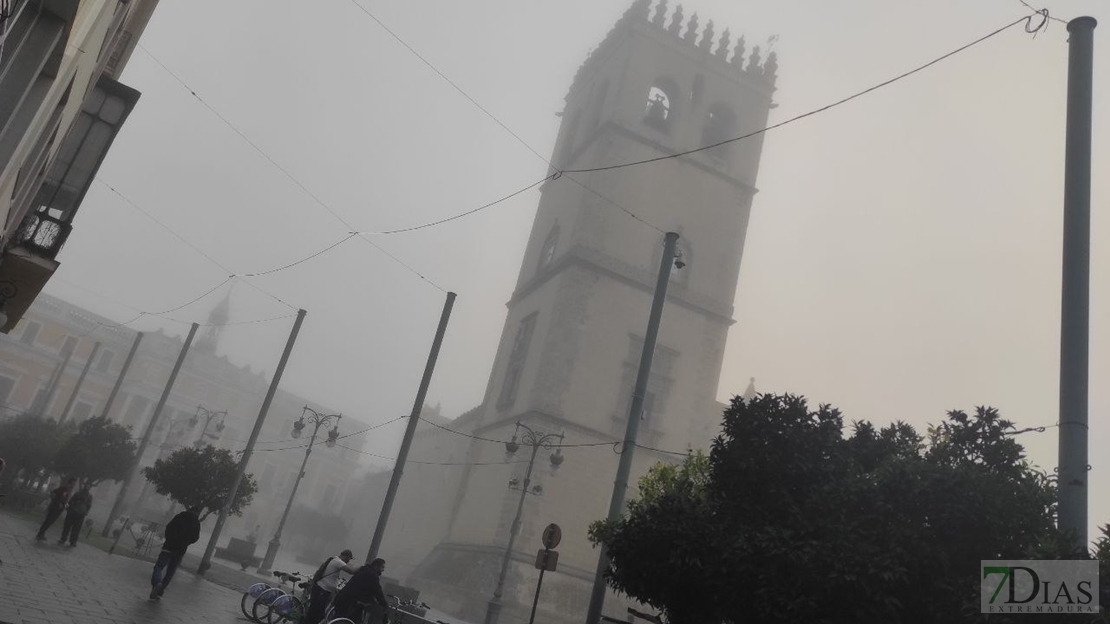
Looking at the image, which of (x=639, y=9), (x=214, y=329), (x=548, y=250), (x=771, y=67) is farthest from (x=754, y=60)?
(x=214, y=329)

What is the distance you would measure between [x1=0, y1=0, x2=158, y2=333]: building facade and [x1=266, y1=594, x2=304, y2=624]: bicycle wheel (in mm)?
6069

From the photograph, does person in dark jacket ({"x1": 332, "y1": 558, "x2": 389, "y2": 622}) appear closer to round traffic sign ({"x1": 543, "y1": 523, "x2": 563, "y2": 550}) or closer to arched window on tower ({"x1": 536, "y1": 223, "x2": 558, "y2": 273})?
round traffic sign ({"x1": 543, "y1": 523, "x2": 563, "y2": 550})

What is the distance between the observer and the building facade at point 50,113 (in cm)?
582

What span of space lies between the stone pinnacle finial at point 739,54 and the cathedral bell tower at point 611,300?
0.23 feet

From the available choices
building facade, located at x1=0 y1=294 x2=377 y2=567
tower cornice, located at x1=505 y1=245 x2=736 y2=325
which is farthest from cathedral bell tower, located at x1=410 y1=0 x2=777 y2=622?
building facade, located at x1=0 y1=294 x2=377 y2=567

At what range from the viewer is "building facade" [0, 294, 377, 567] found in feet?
184

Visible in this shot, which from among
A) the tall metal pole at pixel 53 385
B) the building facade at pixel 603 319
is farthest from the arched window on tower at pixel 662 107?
the tall metal pole at pixel 53 385

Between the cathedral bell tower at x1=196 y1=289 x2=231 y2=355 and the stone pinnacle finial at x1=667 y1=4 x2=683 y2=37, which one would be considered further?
the cathedral bell tower at x1=196 y1=289 x2=231 y2=355

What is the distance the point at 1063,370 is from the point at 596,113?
32.4 m

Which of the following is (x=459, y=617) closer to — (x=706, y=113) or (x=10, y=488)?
(x=10, y=488)

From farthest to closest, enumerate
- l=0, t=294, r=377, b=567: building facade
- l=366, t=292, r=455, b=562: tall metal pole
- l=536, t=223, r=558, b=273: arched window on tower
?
l=0, t=294, r=377, b=567: building facade < l=536, t=223, r=558, b=273: arched window on tower < l=366, t=292, r=455, b=562: tall metal pole

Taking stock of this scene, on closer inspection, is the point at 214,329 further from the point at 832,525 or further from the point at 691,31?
the point at 832,525

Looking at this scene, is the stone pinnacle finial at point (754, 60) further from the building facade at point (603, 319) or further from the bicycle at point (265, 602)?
the bicycle at point (265, 602)

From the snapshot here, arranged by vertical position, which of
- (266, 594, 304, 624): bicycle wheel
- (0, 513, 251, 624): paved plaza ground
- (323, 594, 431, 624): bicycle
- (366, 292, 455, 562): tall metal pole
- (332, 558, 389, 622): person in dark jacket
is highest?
(366, 292, 455, 562): tall metal pole
